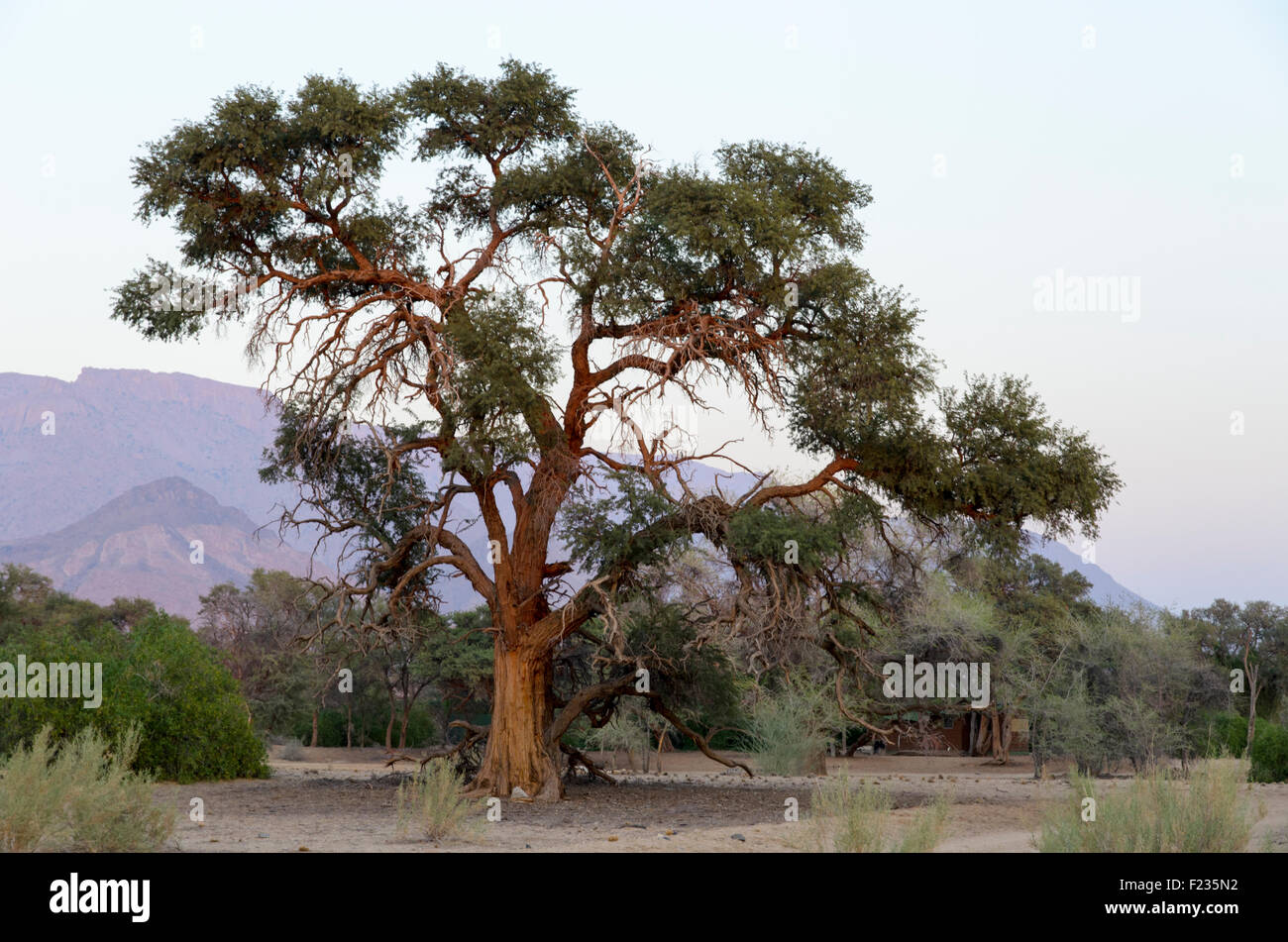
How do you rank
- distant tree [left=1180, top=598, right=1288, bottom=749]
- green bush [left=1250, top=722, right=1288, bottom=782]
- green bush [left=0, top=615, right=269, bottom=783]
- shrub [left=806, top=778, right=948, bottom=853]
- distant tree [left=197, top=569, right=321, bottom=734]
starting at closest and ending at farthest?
shrub [left=806, top=778, right=948, bottom=853] → green bush [left=0, top=615, right=269, bottom=783] → green bush [left=1250, top=722, right=1288, bottom=782] → distant tree [left=197, top=569, right=321, bottom=734] → distant tree [left=1180, top=598, right=1288, bottom=749]

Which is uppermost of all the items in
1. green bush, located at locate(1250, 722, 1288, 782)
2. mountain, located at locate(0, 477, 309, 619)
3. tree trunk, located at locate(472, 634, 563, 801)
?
mountain, located at locate(0, 477, 309, 619)

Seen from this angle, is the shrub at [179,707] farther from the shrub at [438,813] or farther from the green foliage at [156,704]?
the shrub at [438,813]

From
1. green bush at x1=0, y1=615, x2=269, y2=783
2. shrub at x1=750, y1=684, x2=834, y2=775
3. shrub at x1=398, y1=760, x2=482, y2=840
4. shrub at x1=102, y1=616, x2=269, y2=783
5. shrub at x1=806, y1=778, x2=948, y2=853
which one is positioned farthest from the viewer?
shrub at x1=750, y1=684, x2=834, y2=775

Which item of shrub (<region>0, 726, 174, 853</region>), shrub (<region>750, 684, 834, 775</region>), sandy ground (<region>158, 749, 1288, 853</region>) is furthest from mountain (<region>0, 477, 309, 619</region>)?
shrub (<region>0, 726, 174, 853</region>)

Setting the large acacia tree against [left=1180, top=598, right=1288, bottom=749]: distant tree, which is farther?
[left=1180, top=598, right=1288, bottom=749]: distant tree

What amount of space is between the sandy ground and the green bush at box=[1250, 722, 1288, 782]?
2272 millimetres

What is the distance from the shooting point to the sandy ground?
11281 millimetres

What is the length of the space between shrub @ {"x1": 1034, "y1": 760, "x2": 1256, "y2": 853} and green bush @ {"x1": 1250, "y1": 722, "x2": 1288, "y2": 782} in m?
17.0

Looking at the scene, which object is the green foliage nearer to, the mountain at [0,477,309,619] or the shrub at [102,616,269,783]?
the shrub at [102,616,269,783]

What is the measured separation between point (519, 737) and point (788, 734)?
911 cm

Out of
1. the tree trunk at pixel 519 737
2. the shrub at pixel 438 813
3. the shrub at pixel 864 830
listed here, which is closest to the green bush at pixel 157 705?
the tree trunk at pixel 519 737

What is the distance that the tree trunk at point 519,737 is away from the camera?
58.7 ft

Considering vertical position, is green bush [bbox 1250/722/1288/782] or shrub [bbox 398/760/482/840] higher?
shrub [bbox 398/760/482/840]
